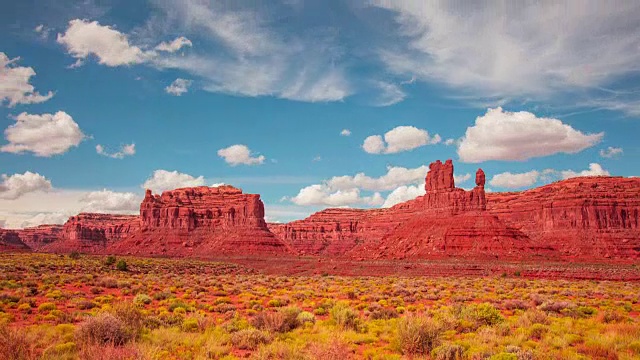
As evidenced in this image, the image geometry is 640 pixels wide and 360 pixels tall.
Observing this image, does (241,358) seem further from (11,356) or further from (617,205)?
(617,205)

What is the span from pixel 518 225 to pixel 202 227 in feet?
309

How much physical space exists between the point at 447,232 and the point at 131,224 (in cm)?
15673

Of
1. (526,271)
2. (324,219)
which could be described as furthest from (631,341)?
(324,219)

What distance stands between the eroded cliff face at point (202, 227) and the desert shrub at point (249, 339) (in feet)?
326

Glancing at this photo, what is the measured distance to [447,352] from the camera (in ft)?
31.1

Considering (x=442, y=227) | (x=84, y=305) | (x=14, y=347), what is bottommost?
(x=84, y=305)

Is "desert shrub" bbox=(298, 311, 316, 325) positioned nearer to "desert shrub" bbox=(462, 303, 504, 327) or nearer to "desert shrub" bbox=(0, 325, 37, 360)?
"desert shrub" bbox=(462, 303, 504, 327)

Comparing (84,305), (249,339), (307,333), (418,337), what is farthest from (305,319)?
(84,305)

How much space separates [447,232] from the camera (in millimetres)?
80438

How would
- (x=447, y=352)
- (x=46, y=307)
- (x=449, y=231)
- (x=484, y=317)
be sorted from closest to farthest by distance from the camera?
(x=447, y=352) → (x=484, y=317) → (x=46, y=307) → (x=449, y=231)

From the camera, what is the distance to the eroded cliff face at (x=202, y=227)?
115312mm

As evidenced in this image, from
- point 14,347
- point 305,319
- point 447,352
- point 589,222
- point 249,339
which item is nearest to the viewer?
point 14,347

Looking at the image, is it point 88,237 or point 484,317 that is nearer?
point 484,317

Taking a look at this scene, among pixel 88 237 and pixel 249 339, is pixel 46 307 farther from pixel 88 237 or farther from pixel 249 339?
pixel 88 237
